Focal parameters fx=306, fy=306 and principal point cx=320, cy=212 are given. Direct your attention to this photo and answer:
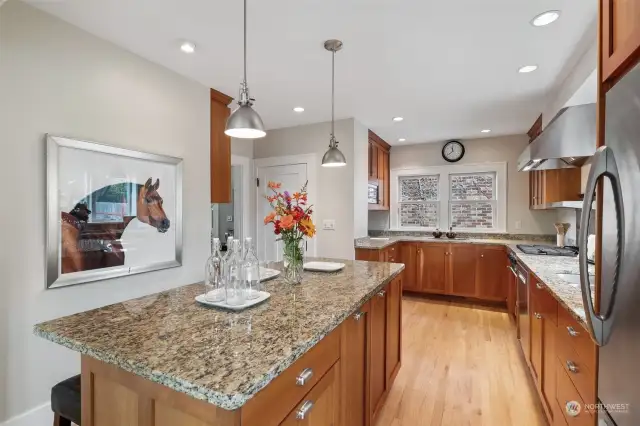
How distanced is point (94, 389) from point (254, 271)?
0.70 metres

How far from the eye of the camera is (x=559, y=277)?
1955 millimetres

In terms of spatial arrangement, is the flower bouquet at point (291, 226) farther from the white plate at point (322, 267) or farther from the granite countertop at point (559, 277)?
the granite countertop at point (559, 277)

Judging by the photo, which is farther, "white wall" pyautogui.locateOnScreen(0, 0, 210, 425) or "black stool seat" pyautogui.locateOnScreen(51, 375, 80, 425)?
"white wall" pyautogui.locateOnScreen(0, 0, 210, 425)

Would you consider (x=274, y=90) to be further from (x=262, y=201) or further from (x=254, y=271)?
(x=254, y=271)

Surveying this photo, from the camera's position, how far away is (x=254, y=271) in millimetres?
1459

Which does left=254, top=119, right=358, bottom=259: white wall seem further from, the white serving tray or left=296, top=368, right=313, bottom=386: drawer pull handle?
left=296, top=368, right=313, bottom=386: drawer pull handle

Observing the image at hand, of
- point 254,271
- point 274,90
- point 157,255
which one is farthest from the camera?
point 274,90

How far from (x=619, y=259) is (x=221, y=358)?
1.09 meters

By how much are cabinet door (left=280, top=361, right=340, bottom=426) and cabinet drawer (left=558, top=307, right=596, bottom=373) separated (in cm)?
95

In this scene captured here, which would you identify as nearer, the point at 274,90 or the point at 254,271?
the point at 254,271

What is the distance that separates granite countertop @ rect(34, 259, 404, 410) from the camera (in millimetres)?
779

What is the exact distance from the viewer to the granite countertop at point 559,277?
1.35 meters

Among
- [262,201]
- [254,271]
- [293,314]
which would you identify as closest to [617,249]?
[293,314]

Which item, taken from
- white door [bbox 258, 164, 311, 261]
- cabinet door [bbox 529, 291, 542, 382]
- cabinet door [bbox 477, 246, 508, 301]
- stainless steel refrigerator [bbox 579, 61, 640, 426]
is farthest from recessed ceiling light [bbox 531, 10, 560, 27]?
cabinet door [bbox 477, 246, 508, 301]
